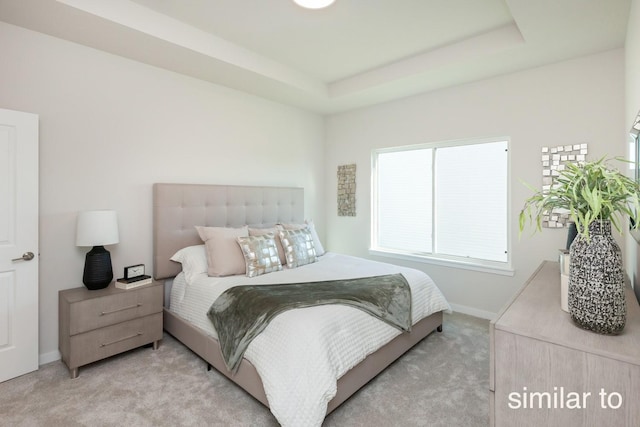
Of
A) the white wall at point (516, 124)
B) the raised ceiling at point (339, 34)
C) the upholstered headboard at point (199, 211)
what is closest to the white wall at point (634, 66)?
the raised ceiling at point (339, 34)

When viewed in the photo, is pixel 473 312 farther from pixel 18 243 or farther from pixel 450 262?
pixel 18 243

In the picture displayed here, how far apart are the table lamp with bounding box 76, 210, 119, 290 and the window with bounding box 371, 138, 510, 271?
10.1ft

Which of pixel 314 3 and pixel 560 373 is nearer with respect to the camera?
pixel 560 373

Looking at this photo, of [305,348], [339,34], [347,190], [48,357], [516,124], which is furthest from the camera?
[347,190]

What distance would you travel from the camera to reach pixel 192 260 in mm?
2977

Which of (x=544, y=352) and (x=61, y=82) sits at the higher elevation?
(x=61, y=82)

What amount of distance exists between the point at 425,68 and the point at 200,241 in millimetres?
2876

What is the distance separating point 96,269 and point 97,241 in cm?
23

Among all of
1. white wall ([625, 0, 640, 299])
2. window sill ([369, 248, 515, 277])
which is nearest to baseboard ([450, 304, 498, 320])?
window sill ([369, 248, 515, 277])

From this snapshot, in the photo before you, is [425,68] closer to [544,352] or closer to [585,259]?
[585,259]

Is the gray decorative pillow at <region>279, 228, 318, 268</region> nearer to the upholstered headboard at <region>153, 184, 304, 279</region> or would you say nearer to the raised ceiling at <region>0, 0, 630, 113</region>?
the upholstered headboard at <region>153, 184, 304, 279</region>

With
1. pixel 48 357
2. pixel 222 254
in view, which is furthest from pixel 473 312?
pixel 48 357

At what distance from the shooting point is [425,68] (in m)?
3.22

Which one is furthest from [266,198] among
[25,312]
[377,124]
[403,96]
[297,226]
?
[25,312]
